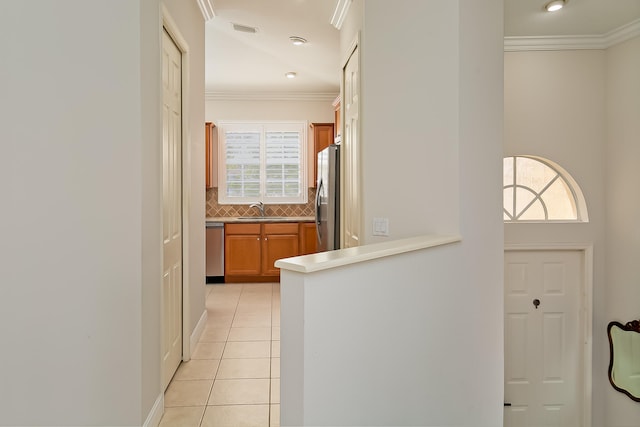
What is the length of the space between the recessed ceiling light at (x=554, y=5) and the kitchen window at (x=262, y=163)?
3728mm

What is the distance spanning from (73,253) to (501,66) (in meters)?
2.38

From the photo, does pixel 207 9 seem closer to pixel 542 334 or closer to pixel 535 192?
pixel 535 192

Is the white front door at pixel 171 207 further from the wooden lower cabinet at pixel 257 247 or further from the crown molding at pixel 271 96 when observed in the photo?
the crown molding at pixel 271 96

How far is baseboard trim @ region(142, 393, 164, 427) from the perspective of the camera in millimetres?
2012

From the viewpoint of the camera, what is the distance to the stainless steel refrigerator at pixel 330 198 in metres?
3.86

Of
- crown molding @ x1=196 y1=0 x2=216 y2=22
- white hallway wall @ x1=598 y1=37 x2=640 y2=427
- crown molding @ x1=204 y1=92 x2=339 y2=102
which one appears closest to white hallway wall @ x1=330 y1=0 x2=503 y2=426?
crown molding @ x1=196 y1=0 x2=216 y2=22

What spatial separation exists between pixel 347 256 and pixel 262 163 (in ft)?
17.0

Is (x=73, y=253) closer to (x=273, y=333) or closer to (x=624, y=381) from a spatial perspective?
(x=273, y=333)

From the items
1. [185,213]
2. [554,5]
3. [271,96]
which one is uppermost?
[271,96]

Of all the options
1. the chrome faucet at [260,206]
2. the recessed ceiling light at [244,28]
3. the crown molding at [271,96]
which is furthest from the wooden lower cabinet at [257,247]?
the recessed ceiling light at [244,28]

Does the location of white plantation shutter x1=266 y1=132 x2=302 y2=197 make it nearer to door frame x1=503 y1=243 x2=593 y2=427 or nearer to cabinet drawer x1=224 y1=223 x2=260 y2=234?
cabinet drawer x1=224 y1=223 x2=260 y2=234

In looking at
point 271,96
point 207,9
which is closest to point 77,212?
point 207,9

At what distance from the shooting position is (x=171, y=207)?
2631mm

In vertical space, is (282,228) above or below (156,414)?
above
